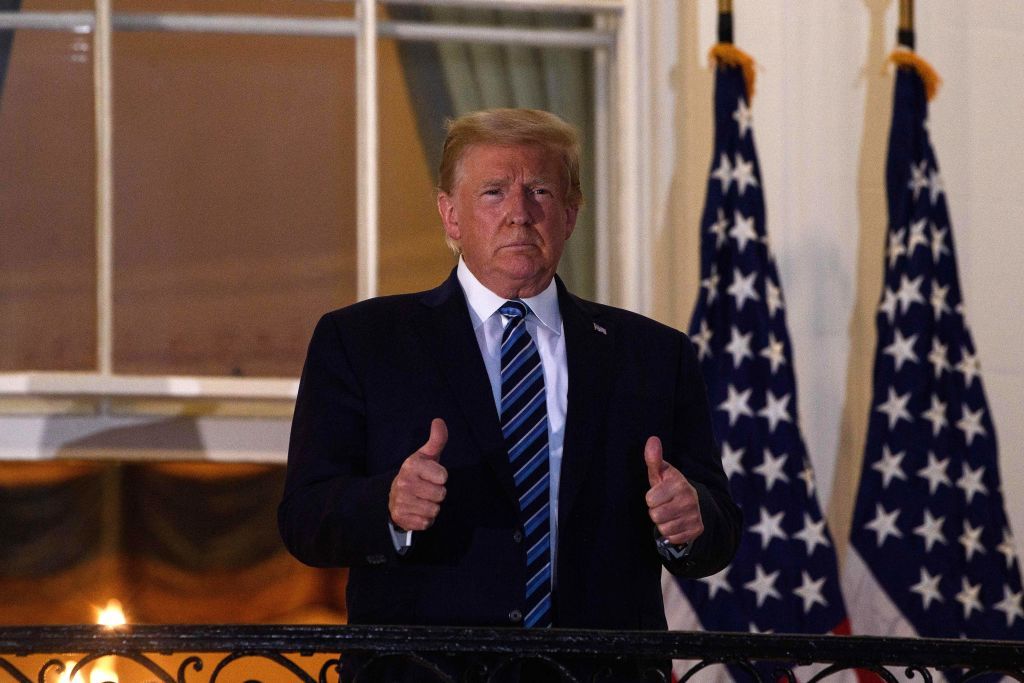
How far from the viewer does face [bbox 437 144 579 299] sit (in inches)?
83.4

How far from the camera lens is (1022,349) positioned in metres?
4.46

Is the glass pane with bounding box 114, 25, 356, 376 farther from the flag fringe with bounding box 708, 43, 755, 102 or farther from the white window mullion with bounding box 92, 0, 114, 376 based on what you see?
the flag fringe with bounding box 708, 43, 755, 102

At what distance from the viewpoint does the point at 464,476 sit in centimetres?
198

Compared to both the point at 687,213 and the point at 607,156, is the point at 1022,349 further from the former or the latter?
the point at 607,156

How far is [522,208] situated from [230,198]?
2323mm

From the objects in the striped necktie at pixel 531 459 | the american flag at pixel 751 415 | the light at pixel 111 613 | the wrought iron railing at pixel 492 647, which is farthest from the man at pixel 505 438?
the light at pixel 111 613

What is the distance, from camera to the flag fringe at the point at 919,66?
4152 millimetres

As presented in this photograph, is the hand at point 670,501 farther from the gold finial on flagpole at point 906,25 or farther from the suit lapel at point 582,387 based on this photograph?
the gold finial on flagpole at point 906,25

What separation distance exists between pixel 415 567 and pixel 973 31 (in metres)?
3.29

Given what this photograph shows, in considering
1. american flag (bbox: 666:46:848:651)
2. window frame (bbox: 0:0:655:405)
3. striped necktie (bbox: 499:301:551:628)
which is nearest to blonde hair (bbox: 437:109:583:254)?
striped necktie (bbox: 499:301:551:628)

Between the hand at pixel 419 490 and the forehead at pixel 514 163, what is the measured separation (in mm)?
531

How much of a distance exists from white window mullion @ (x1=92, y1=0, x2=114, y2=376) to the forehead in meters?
2.27

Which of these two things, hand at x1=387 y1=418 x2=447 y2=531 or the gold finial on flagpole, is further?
the gold finial on flagpole

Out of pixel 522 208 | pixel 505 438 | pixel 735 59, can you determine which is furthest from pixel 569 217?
pixel 735 59
